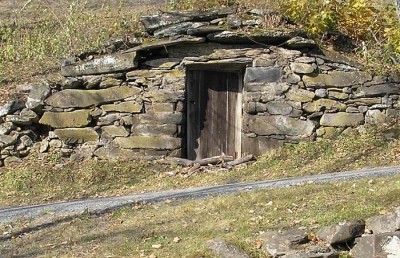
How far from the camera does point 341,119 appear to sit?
11266 millimetres

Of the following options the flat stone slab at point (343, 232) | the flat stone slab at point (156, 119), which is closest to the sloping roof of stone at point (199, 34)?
the flat stone slab at point (156, 119)

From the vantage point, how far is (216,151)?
1184 centimetres

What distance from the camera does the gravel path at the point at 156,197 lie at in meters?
8.03

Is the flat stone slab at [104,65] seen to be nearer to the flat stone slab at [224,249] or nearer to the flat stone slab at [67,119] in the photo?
the flat stone slab at [67,119]

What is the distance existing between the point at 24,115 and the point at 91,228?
16.9 ft

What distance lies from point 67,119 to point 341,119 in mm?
5202

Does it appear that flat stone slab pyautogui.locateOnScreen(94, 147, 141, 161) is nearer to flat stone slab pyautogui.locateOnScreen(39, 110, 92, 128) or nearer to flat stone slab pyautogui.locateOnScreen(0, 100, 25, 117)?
flat stone slab pyautogui.locateOnScreen(39, 110, 92, 128)

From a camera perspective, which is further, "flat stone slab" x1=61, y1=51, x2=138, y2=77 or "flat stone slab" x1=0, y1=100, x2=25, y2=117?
"flat stone slab" x1=0, y1=100, x2=25, y2=117

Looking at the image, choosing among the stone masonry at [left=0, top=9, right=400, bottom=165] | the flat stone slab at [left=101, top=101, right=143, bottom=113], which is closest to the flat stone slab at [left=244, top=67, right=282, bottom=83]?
the stone masonry at [left=0, top=9, right=400, bottom=165]

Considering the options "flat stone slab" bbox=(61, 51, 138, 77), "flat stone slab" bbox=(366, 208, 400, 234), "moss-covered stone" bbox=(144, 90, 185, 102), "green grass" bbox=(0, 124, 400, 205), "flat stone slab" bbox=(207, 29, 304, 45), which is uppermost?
"flat stone slab" bbox=(207, 29, 304, 45)

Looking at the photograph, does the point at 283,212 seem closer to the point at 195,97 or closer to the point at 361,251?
the point at 361,251

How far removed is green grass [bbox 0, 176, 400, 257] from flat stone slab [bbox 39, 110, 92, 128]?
4023mm

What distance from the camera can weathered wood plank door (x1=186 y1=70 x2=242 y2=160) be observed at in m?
11.7

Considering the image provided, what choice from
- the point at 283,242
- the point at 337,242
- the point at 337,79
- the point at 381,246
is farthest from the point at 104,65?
the point at 381,246
